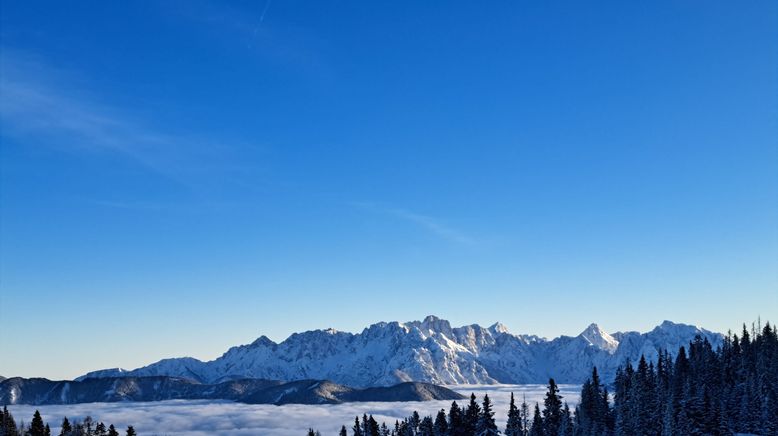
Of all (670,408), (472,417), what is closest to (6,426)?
(472,417)

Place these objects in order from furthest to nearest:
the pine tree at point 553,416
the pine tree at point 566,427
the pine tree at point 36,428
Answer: the pine tree at point 553,416
the pine tree at point 566,427
the pine tree at point 36,428

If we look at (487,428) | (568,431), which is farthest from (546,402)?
(487,428)

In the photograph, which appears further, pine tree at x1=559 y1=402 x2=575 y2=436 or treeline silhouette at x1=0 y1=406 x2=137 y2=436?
pine tree at x1=559 y1=402 x2=575 y2=436

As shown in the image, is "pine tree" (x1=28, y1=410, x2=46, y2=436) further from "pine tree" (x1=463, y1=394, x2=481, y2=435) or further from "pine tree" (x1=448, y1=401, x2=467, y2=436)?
"pine tree" (x1=463, y1=394, x2=481, y2=435)

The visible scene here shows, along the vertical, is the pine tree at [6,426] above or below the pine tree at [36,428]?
→ below

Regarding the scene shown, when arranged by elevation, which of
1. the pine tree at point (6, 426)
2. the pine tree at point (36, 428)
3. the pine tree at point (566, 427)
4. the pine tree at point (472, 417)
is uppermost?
the pine tree at point (472, 417)

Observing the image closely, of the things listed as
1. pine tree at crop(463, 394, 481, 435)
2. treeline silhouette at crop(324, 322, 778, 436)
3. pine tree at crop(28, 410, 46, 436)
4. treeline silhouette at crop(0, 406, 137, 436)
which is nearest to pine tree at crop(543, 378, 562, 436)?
treeline silhouette at crop(324, 322, 778, 436)

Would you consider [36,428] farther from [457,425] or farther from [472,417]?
[472,417]

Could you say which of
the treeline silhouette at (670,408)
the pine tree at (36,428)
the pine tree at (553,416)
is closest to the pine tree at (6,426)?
the pine tree at (36,428)

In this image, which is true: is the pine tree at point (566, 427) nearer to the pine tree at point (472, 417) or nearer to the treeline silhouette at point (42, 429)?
the pine tree at point (472, 417)

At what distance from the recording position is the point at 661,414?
404 ft

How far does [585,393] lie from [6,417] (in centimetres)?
15099

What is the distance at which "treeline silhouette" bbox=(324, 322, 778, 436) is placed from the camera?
369 ft

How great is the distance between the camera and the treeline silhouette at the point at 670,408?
369ft
